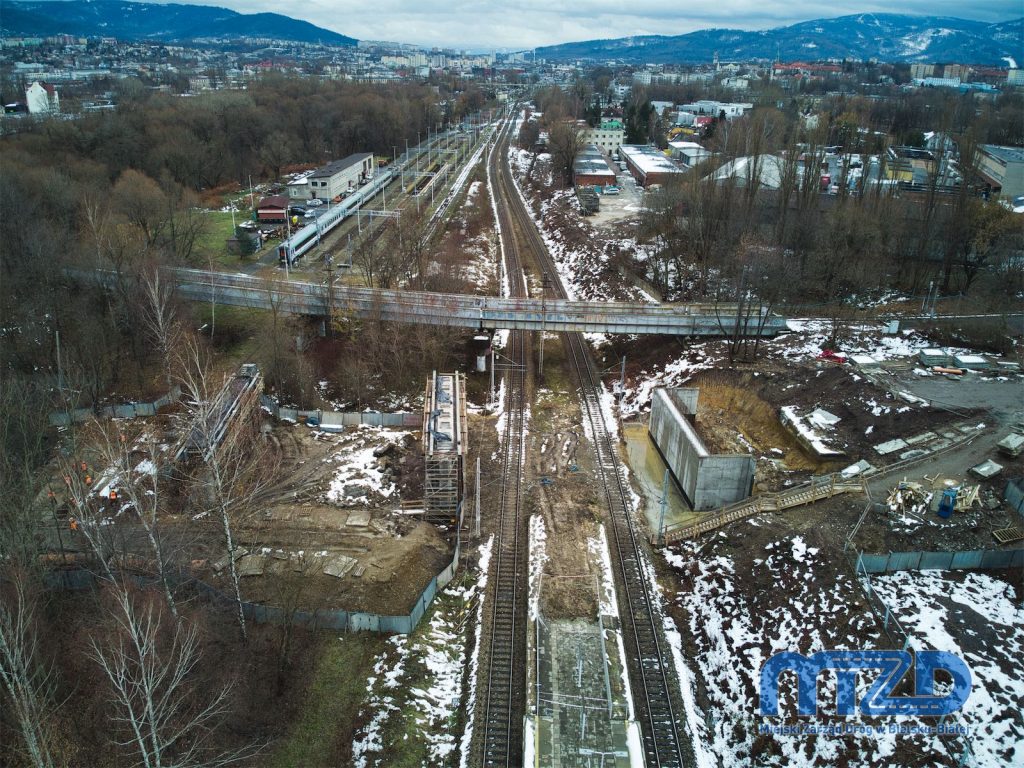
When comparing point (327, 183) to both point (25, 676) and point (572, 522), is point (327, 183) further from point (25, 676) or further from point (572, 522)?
point (25, 676)

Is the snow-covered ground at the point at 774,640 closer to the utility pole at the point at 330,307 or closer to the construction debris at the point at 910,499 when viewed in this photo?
the construction debris at the point at 910,499

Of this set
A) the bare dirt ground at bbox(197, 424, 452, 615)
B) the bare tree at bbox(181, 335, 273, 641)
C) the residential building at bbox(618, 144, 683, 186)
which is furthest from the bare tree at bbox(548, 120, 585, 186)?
the bare tree at bbox(181, 335, 273, 641)

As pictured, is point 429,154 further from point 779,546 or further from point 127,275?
point 779,546

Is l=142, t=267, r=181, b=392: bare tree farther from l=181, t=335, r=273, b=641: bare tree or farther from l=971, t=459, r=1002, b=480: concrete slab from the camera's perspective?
l=971, t=459, r=1002, b=480: concrete slab

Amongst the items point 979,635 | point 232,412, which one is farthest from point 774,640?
point 232,412

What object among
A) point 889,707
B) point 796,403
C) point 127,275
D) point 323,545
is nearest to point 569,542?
point 323,545

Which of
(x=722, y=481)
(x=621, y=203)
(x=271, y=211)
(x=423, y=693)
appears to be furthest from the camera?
(x=621, y=203)
